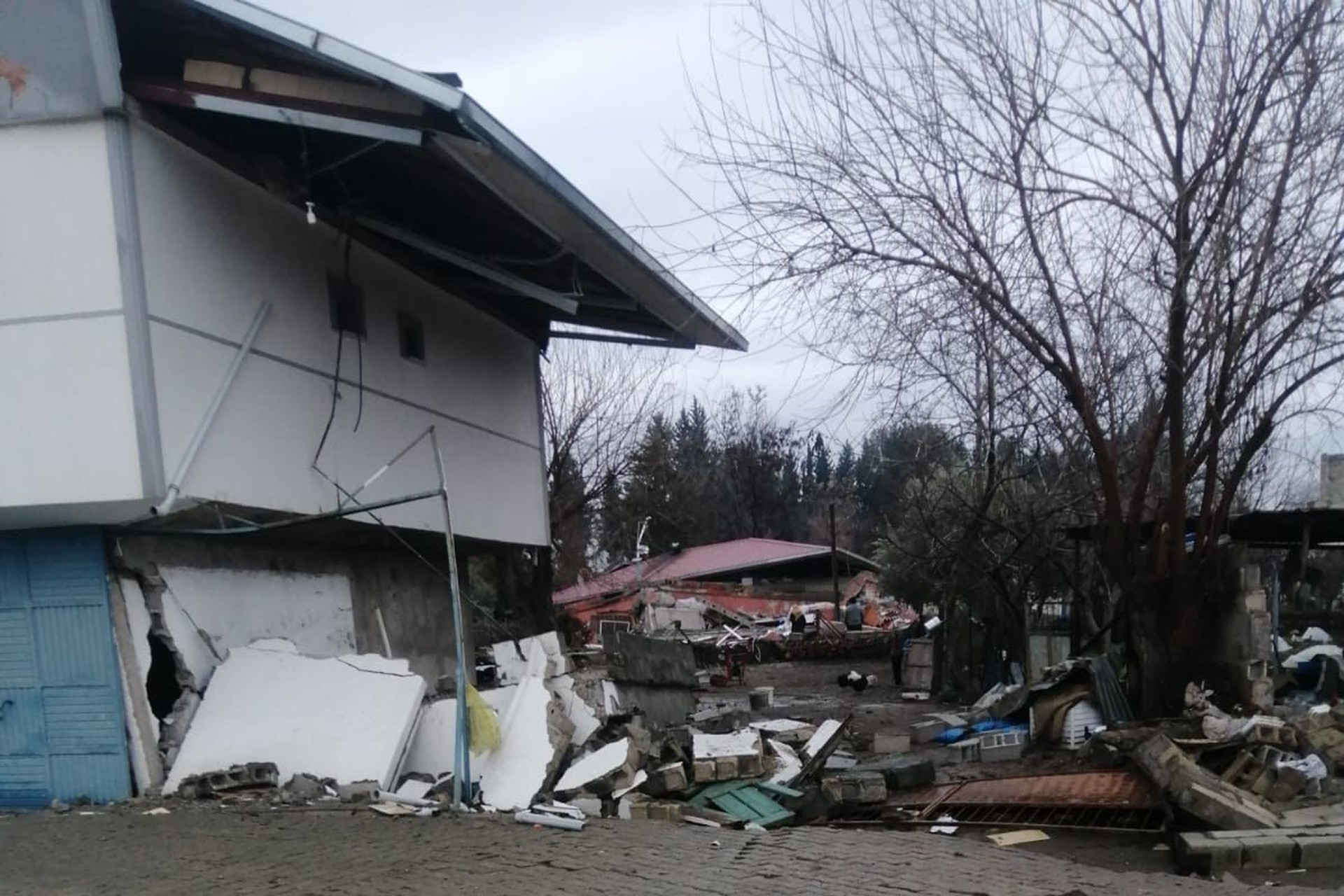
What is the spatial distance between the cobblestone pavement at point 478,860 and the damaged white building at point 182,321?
4.08 ft

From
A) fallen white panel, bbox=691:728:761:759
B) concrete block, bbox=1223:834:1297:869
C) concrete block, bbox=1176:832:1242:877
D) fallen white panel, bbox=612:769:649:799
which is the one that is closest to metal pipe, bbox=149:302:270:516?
fallen white panel, bbox=612:769:649:799

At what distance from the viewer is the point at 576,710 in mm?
10242

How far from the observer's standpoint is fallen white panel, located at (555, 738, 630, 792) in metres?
8.84

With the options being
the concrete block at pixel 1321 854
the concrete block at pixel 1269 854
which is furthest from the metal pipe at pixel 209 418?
the concrete block at pixel 1321 854

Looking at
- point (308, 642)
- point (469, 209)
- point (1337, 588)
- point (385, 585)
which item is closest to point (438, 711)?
point (308, 642)

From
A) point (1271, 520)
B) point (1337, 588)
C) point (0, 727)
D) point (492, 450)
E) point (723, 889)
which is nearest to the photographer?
point (723, 889)

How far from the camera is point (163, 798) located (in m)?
8.04

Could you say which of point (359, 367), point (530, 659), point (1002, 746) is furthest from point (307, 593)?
point (1002, 746)

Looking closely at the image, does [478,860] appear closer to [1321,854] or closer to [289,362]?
[289,362]

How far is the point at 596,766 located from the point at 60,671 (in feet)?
13.7

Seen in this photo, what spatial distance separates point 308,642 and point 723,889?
18.5 ft

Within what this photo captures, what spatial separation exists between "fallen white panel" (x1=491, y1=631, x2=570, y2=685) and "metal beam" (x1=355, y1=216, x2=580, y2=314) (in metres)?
3.77

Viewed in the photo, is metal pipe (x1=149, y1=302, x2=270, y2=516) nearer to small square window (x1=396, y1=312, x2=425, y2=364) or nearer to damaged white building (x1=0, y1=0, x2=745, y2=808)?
damaged white building (x1=0, y1=0, x2=745, y2=808)

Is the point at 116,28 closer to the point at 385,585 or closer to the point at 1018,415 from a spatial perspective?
the point at 385,585
